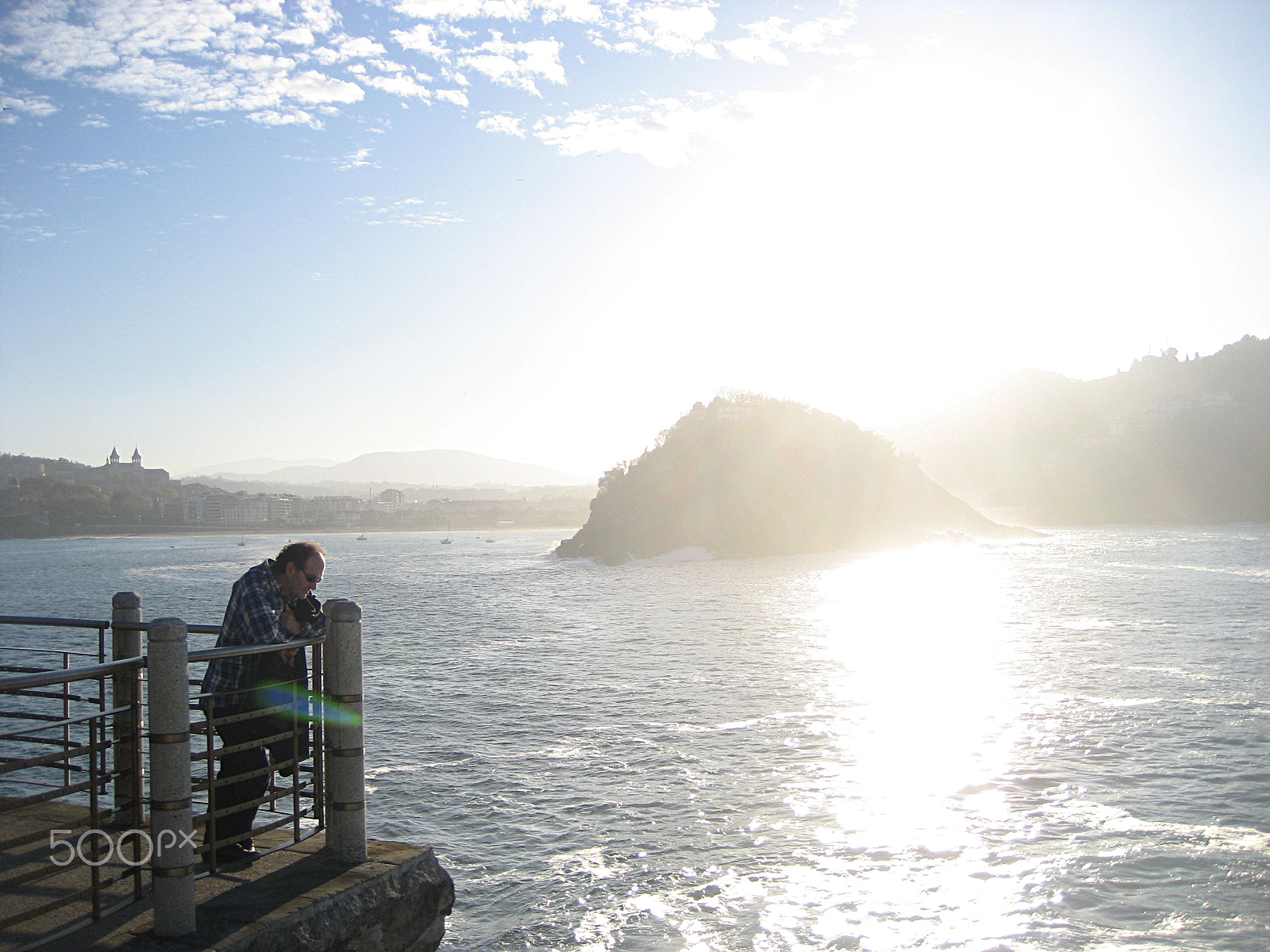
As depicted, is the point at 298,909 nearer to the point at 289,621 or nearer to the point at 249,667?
the point at 249,667

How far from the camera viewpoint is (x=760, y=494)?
357 feet

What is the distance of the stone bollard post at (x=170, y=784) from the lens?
440cm

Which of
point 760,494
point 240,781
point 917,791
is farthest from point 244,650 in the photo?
point 760,494

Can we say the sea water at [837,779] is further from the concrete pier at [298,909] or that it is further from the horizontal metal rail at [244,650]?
the horizontal metal rail at [244,650]

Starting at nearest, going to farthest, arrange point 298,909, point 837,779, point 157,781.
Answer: point 157,781, point 298,909, point 837,779

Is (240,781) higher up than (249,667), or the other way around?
(249,667)

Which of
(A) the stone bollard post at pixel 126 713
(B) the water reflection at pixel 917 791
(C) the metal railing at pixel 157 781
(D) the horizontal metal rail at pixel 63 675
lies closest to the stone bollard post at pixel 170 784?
(C) the metal railing at pixel 157 781

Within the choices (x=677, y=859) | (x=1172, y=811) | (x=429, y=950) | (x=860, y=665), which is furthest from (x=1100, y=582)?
(x=429, y=950)

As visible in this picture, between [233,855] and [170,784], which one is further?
[233,855]

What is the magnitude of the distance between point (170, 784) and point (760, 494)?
10598cm

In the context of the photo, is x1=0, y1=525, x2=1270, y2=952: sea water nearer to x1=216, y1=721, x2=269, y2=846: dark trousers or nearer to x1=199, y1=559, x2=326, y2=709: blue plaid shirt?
x1=216, y1=721, x2=269, y2=846: dark trousers

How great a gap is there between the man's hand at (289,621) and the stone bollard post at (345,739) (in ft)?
2.35

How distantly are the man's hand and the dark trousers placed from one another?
674mm

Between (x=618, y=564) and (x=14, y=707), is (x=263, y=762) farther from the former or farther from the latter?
(x=618, y=564)
